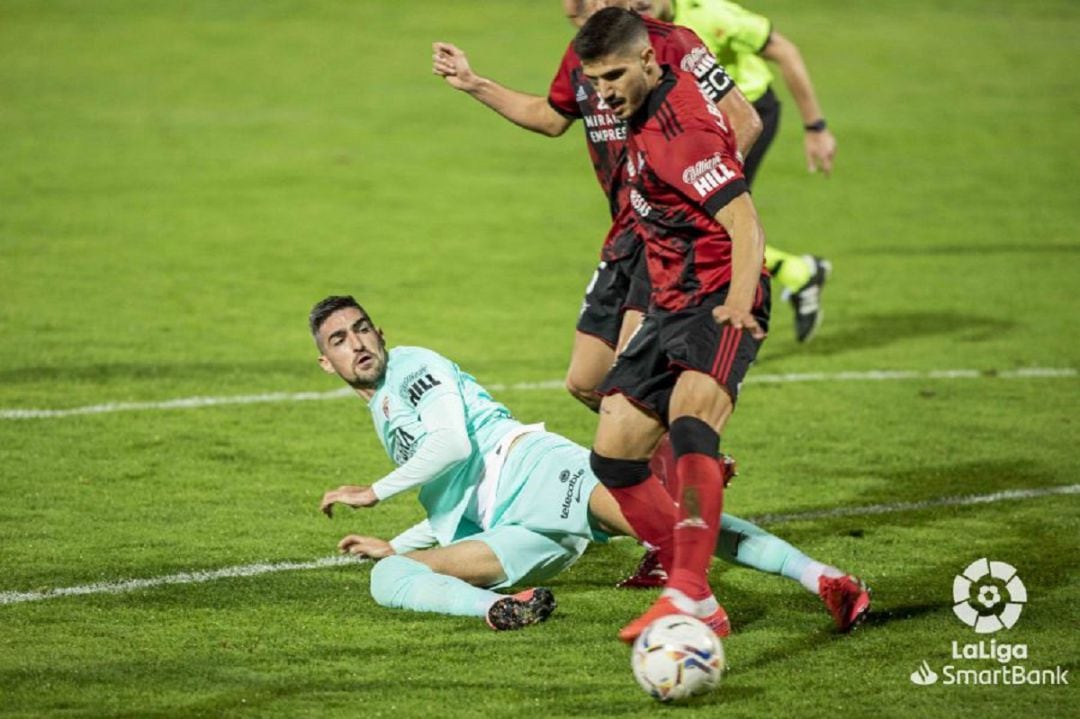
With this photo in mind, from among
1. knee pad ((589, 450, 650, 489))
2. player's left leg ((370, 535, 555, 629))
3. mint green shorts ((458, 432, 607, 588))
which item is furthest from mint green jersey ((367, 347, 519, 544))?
knee pad ((589, 450, 650, 489))

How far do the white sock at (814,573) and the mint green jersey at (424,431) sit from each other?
4.39 feet

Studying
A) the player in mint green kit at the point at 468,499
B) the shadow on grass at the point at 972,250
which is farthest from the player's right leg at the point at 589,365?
the shadow on grass at the point at 972,250

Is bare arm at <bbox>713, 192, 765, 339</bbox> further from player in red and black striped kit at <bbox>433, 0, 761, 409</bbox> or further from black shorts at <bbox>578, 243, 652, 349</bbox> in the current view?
black shorts at <bbox>578, 243, 652, 349</bbox>

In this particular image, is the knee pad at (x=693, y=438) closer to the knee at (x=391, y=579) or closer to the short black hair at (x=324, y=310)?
the knee at (x=391, y=579)

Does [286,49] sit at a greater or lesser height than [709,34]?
lesser

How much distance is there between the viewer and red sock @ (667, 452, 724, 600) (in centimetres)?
547

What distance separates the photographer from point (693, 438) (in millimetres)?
5629

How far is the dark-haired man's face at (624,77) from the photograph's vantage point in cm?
578

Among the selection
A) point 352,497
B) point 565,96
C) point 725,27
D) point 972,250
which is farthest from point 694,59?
point 972,250

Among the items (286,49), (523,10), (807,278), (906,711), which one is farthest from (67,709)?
(523,10)

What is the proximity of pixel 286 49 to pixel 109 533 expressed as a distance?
1846cm

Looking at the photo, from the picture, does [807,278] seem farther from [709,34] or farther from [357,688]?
[357,688]

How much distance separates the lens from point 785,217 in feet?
51.9

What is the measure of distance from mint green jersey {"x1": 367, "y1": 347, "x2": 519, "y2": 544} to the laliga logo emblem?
1.78 m
